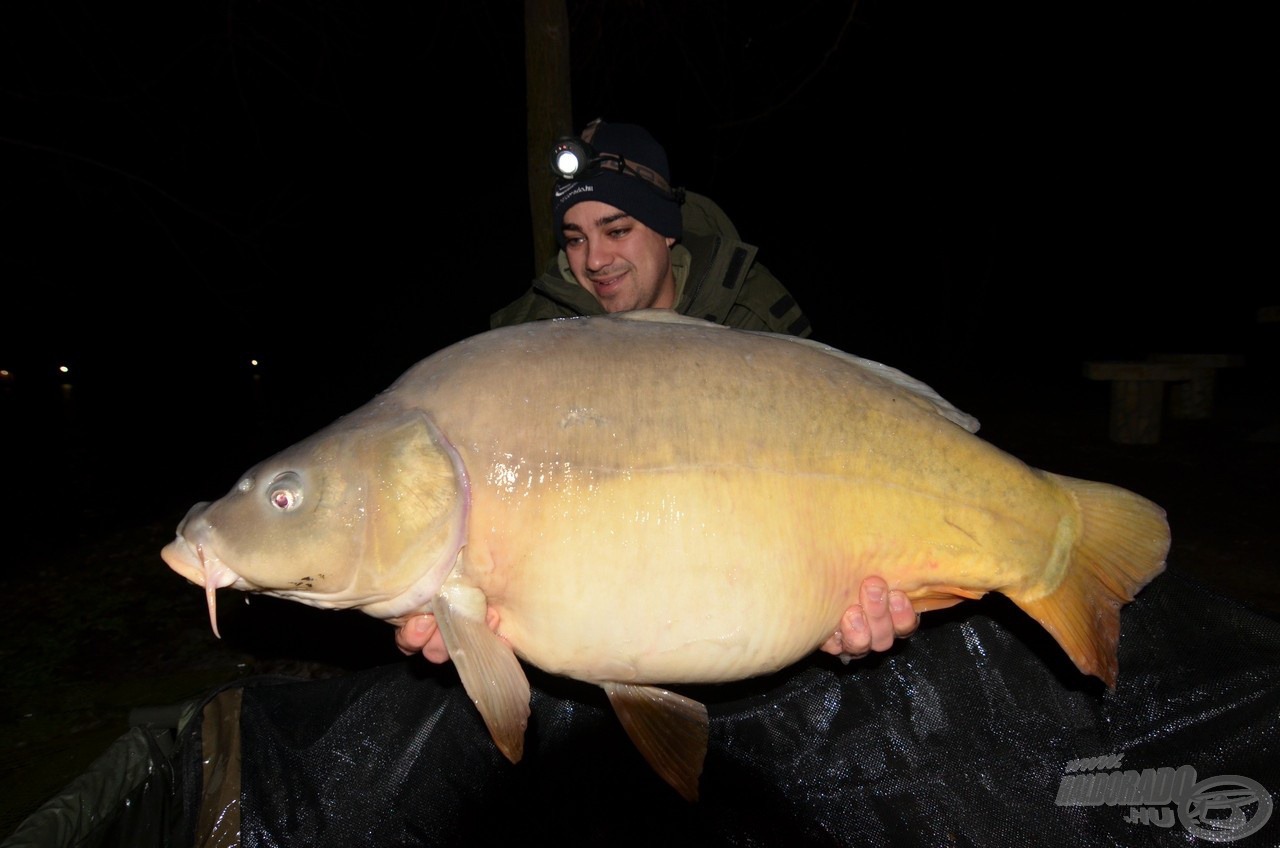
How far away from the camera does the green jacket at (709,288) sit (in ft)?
8.39

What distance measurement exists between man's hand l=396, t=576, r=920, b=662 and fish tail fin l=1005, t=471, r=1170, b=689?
0.78ft

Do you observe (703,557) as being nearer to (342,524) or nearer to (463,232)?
(342,524)

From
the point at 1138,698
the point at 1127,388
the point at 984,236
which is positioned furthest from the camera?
the point at 984,236

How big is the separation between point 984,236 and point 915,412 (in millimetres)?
18307

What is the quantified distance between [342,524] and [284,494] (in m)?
0.12

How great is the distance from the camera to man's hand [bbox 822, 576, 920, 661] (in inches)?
61.0

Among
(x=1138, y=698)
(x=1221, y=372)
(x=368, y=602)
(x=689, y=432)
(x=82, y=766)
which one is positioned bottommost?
(x=1221, y=372)

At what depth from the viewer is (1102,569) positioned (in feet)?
5.05

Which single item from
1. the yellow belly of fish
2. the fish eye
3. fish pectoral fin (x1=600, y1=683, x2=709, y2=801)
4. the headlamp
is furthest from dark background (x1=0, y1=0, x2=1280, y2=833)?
the headlamp

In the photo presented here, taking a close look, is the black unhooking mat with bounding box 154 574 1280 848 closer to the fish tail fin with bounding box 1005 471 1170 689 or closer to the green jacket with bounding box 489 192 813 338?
the fish tail fin with bounding box 1005 471 1170 689

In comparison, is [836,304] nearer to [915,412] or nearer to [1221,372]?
[1221,372]

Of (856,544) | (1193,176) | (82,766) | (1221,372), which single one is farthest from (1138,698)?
(1193,176)

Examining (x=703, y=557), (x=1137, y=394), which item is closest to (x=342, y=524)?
(x=703, y=557)

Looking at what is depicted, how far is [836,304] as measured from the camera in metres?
19.7
